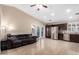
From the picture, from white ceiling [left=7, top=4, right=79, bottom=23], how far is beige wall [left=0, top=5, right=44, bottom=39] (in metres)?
0.11

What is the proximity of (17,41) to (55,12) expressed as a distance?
3.73 ft

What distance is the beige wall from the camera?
2369 millimetres

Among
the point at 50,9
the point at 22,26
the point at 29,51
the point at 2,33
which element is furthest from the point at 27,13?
the point at 29,51

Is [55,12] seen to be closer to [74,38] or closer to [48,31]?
[48,31]

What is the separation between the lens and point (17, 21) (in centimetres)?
247

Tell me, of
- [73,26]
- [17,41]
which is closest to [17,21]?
[17,41]

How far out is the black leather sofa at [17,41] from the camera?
2.37 meters

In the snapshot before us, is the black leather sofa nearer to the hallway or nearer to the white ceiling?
the hallway

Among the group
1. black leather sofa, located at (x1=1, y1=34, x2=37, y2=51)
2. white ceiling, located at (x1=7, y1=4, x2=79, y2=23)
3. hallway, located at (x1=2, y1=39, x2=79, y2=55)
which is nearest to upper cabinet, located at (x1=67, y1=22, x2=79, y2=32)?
white ceiling, located at (x1=7, y1=4, x2=79, y2=23)

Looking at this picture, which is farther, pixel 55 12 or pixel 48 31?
pixel 48 31

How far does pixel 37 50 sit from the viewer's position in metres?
2.47

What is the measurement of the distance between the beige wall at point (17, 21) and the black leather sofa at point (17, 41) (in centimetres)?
12
